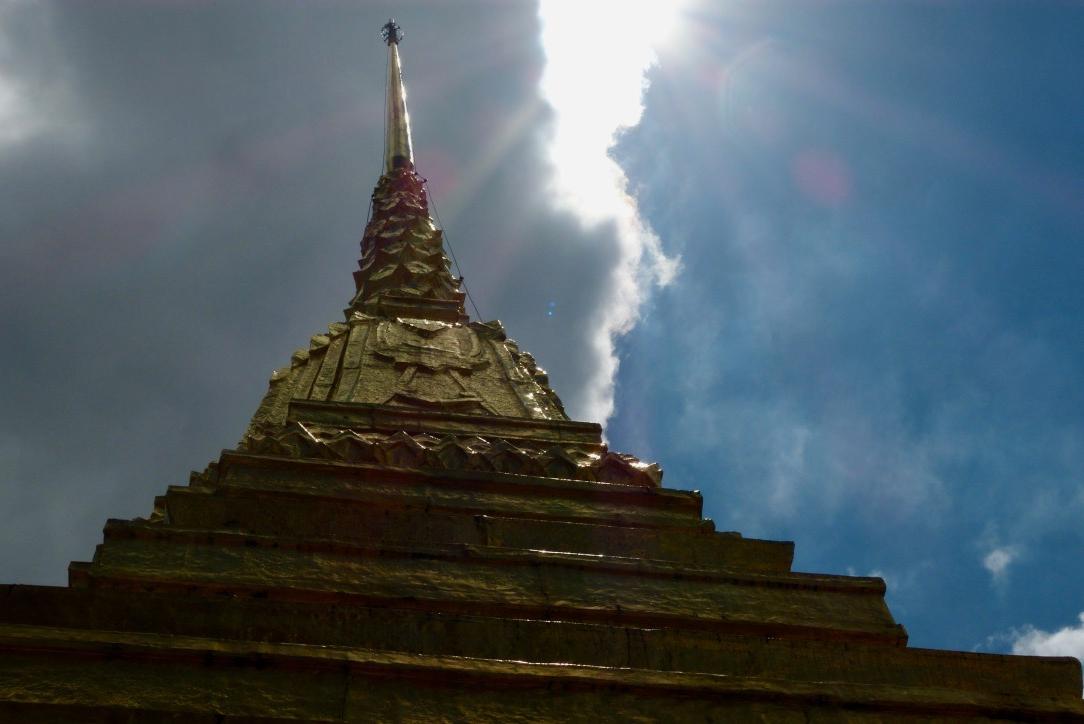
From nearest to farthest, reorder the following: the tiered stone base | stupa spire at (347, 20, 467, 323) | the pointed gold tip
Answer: the tiered stone base < stupa spire at (347, 20, 467, 323) < the pointed gold tip

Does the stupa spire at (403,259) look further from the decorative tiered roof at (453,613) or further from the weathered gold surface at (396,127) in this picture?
the decorative tiered roof at (453,613)

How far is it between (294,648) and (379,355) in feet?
22.5

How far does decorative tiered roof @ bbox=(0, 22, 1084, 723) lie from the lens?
5078 mm

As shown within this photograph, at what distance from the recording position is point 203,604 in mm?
5527

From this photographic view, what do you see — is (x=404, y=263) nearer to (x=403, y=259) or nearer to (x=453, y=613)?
(x=403, y=259)

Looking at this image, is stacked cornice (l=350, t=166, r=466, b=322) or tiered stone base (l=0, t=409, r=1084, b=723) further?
stacked cornice (l=350, t=166, r=466, b=322)

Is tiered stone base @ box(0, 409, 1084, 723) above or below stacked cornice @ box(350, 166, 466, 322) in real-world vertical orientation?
below

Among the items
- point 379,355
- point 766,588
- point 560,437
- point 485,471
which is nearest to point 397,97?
point 379,355

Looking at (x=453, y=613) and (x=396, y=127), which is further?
(x=396, y=127)

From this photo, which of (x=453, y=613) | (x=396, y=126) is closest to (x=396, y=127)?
(x=396, y=126)

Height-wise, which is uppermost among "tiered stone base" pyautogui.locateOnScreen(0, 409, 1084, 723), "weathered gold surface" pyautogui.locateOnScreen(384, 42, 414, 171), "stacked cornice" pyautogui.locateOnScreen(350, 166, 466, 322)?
"weathered gold surface" pyautogui.locateOnScreen(384, 42, 414, 171)

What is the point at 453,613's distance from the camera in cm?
607

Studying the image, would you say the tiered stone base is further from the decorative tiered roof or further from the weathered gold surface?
the weathered gold surface

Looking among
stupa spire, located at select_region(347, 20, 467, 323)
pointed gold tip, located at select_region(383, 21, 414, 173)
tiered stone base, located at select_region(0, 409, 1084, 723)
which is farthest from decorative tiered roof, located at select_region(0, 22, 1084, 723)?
pointed gold tip, located at select_region(383, 21, 414, 173)
